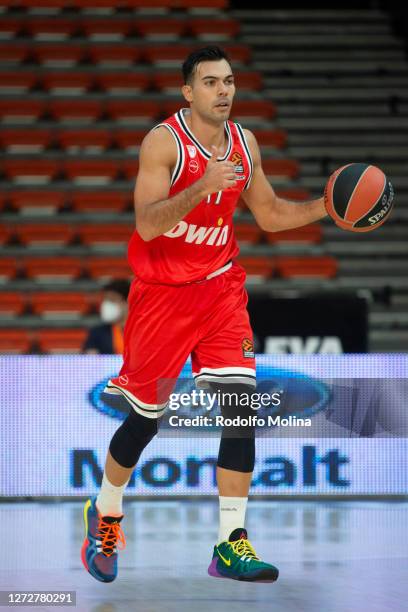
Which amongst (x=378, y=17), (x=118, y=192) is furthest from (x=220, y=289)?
(x=378, y=17)

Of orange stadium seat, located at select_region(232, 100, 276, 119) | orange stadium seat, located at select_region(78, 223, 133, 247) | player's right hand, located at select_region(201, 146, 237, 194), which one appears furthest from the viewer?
orange stadium seat, located at select_region(232, 100, 276, 119)

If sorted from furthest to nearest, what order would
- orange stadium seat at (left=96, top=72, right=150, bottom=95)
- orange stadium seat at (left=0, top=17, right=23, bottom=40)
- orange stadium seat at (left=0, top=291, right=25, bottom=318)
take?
orange stadium seat at (left=0, top=17, right=23, bottom=40), orange stadium seat at (left=96, top=72, right=150, bottom=95), orange stadium seat at (left=0, top=291, right=25, bottom=318)

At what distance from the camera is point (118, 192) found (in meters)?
11.6

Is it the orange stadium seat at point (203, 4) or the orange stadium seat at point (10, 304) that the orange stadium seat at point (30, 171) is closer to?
the orange stadium seat at point (10, 304)

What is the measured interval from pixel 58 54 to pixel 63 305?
12.2ft

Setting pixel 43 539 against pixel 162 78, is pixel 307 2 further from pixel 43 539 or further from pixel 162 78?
pixel 43 539

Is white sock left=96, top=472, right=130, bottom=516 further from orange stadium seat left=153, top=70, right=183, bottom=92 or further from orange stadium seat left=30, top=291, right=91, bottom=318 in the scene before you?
orange stadium seat left=153, top=70, right=183, bottom=92

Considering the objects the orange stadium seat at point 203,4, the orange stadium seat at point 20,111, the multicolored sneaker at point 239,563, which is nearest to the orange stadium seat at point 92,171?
the orange stadium seat at point 20,111

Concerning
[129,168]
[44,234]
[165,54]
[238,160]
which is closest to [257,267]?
[129,168]

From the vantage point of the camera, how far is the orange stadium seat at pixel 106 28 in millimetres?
13062

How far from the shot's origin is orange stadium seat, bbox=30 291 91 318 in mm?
10625

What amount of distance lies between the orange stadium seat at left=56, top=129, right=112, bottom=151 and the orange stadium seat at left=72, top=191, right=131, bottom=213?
0.75 meters

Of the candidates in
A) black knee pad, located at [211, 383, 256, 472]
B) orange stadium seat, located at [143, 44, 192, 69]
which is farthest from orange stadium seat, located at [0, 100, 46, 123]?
black knee pad, located at [211, 383, 256, 472]

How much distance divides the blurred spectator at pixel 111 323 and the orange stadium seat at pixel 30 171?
427cm
